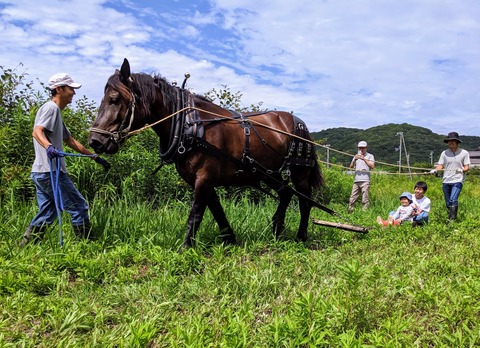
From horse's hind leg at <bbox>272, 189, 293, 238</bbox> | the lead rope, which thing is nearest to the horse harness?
horse's hind leg at <bbox>272, 189, 293, 238</bbox>

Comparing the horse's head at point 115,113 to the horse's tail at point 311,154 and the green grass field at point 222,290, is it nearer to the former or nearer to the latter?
the green grass field at point 222,290

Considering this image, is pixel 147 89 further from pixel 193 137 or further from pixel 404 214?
pixel 404 214

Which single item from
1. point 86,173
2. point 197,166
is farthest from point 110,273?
point 86,173

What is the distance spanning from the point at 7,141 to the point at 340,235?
465cm

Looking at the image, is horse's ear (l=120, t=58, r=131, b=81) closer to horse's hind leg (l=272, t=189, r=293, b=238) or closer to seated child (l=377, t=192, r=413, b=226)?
horse's hind leg (l=272, t=189, r=293, b=238)

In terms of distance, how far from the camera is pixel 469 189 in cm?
1377

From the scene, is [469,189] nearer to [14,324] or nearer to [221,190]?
[221,190]

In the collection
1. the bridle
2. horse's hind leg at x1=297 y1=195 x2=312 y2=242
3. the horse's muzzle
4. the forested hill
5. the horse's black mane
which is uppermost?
the forested hill

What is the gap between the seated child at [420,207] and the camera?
20.7 ft

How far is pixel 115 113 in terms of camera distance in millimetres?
3609

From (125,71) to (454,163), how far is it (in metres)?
6.00

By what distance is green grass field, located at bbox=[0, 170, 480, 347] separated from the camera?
7.63ft

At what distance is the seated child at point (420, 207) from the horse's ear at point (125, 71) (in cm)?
484

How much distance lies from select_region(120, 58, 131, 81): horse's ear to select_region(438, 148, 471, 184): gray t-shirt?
19.4 feet
